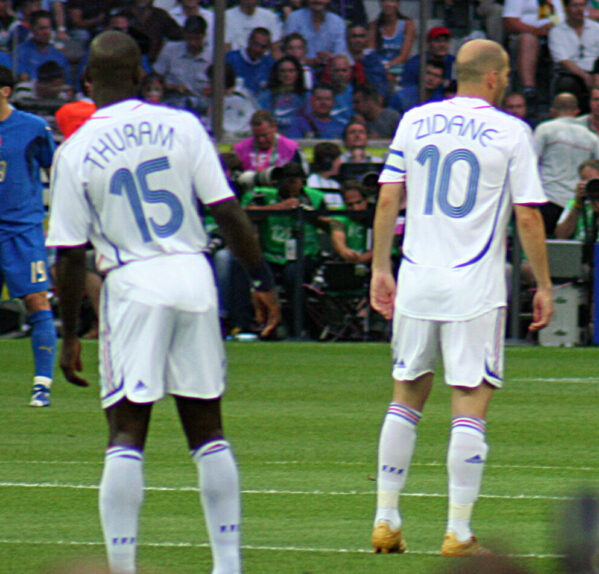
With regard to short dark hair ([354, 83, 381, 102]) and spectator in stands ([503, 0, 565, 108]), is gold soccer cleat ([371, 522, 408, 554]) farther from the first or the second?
spectator in stands ([503, 0, 565, 108])

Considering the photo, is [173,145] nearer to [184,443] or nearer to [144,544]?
[144,544]

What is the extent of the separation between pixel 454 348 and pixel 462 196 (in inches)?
21.2

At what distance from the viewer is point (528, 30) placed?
16953 mm

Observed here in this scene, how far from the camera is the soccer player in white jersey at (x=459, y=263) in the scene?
4.83m

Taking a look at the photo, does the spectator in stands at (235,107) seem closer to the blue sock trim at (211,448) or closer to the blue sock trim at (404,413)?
the blue sock trim at (404,413)

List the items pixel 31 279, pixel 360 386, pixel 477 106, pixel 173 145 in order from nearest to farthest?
pixel 173 145
pixel 477 106
pixel 31 279
pixel 360 386

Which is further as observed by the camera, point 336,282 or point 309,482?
point 336,282

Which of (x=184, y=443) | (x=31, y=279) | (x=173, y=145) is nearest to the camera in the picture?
(x=173, y=145)

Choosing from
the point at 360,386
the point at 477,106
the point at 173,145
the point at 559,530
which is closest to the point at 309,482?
the point at 477,106

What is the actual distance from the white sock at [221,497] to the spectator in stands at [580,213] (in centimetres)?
1007

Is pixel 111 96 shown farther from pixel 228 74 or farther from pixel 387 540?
pixel 228 74

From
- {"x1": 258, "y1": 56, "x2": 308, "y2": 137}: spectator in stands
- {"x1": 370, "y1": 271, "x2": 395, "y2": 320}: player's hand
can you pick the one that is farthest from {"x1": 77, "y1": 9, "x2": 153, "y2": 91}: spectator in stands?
{"x1": 370, "y1": 271, "x2": 395, "y2": 320}: player's hand

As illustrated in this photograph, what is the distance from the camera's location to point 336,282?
14180 mm

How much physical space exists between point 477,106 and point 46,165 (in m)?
4.84
